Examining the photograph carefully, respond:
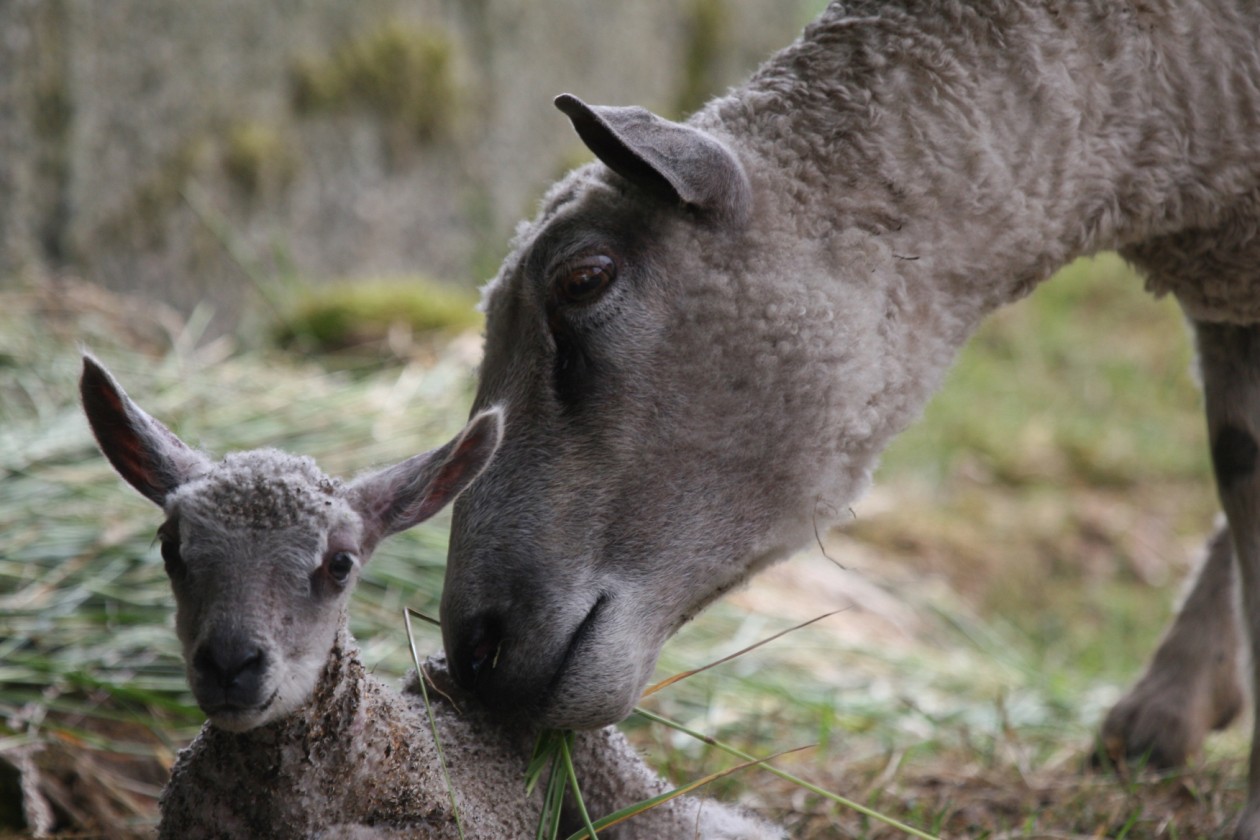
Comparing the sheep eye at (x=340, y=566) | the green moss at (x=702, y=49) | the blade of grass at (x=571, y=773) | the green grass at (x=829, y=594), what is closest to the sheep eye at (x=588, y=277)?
the sheep eye at (x=340, y=566)

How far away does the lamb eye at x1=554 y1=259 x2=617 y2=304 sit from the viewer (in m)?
2.53

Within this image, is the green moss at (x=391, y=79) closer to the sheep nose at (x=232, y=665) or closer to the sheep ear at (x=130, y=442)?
the sheep ear at (x=130, y=442)

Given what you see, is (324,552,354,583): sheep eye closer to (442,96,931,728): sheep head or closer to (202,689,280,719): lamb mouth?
(202,689,280,719): lamb mouth

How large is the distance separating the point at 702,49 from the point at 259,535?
7.92 metres

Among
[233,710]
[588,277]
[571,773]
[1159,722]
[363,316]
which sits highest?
[588,277]

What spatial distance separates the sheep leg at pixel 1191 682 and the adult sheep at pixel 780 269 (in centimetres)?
148

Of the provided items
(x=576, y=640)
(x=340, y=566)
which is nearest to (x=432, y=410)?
(x=576, y=640)

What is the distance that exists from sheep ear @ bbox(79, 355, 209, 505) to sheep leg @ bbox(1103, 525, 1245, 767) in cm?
283

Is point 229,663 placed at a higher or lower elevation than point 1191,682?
higher

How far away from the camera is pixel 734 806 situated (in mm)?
2799

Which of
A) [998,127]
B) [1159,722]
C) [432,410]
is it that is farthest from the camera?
[432,410]

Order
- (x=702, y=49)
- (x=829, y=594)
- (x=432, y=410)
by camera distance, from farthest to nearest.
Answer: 1. (x=702, y=49)
2. (x=829, y=594)
3. (x=432, y=410)

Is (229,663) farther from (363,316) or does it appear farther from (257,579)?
(363,316)

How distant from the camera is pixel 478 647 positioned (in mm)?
2459
